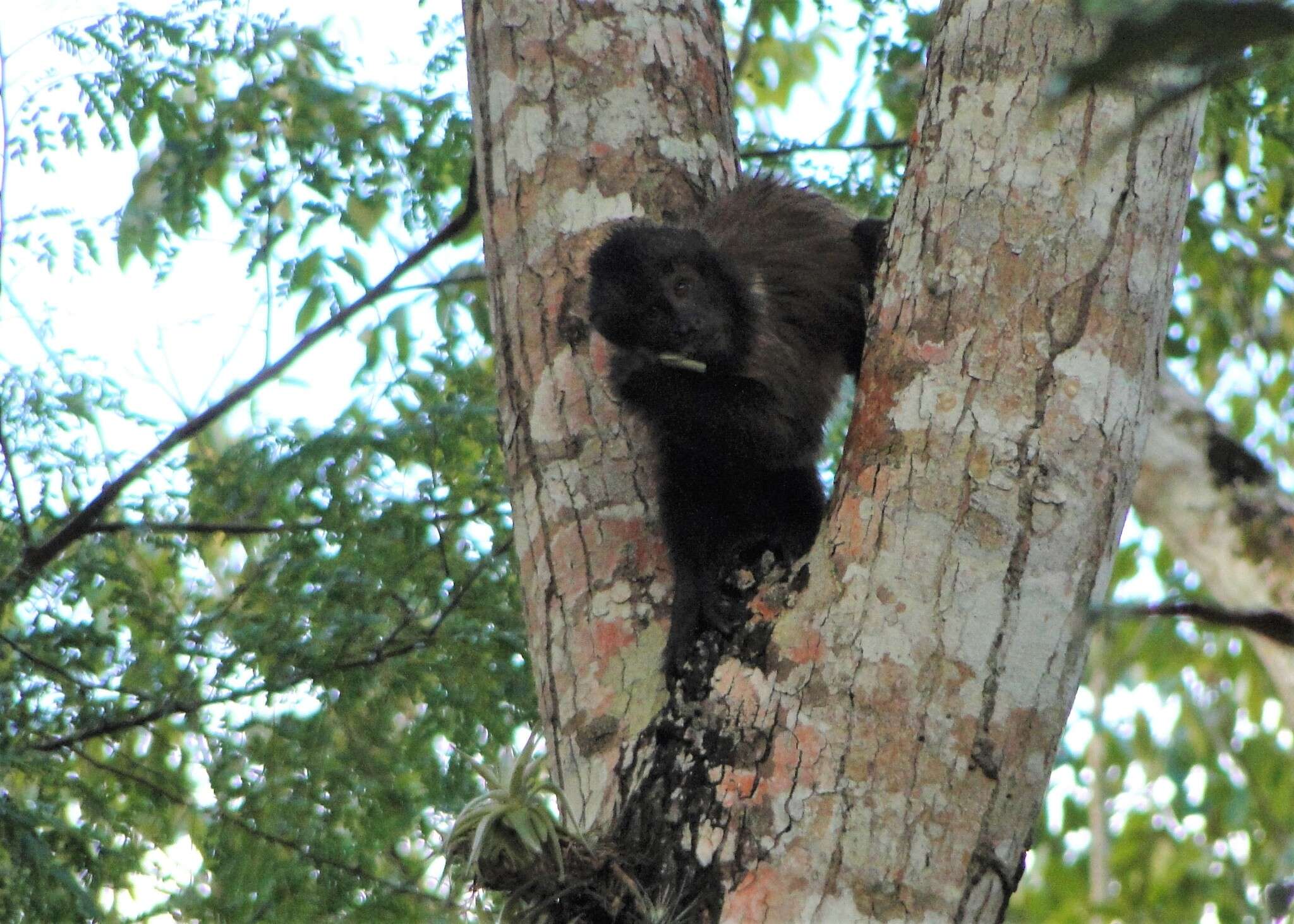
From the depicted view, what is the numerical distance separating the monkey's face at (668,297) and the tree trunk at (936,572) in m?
0.49

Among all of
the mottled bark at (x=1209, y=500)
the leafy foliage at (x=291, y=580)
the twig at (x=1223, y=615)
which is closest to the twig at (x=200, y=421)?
the leafy foliage at (x=291, y=580)

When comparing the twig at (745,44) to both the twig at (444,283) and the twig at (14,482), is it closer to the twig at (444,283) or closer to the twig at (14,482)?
the twig at (444,283)

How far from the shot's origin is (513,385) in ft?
10.1

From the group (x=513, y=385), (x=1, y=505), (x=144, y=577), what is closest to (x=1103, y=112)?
(x=513, y=385)

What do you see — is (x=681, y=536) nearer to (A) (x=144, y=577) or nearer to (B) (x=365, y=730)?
(B) (x=365, y=730)

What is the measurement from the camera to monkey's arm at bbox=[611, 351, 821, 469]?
3.17 metres

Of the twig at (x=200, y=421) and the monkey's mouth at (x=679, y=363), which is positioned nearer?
the monkey's mouth at (x=679, y=363)

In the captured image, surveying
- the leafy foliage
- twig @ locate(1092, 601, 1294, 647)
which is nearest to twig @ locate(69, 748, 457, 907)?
the leafy foliage

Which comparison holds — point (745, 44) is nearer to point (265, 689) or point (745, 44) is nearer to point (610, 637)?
point (265, 689)

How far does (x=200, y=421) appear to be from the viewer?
491 centimetres

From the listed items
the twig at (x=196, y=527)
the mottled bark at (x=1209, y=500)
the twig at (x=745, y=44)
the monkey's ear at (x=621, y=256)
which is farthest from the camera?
the twig at (x=745, y=44)

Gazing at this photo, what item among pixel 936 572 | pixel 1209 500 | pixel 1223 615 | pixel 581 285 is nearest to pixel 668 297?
pixel 581 285

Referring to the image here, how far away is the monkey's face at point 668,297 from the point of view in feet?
10.2

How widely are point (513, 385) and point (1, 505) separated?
2.62 meters
